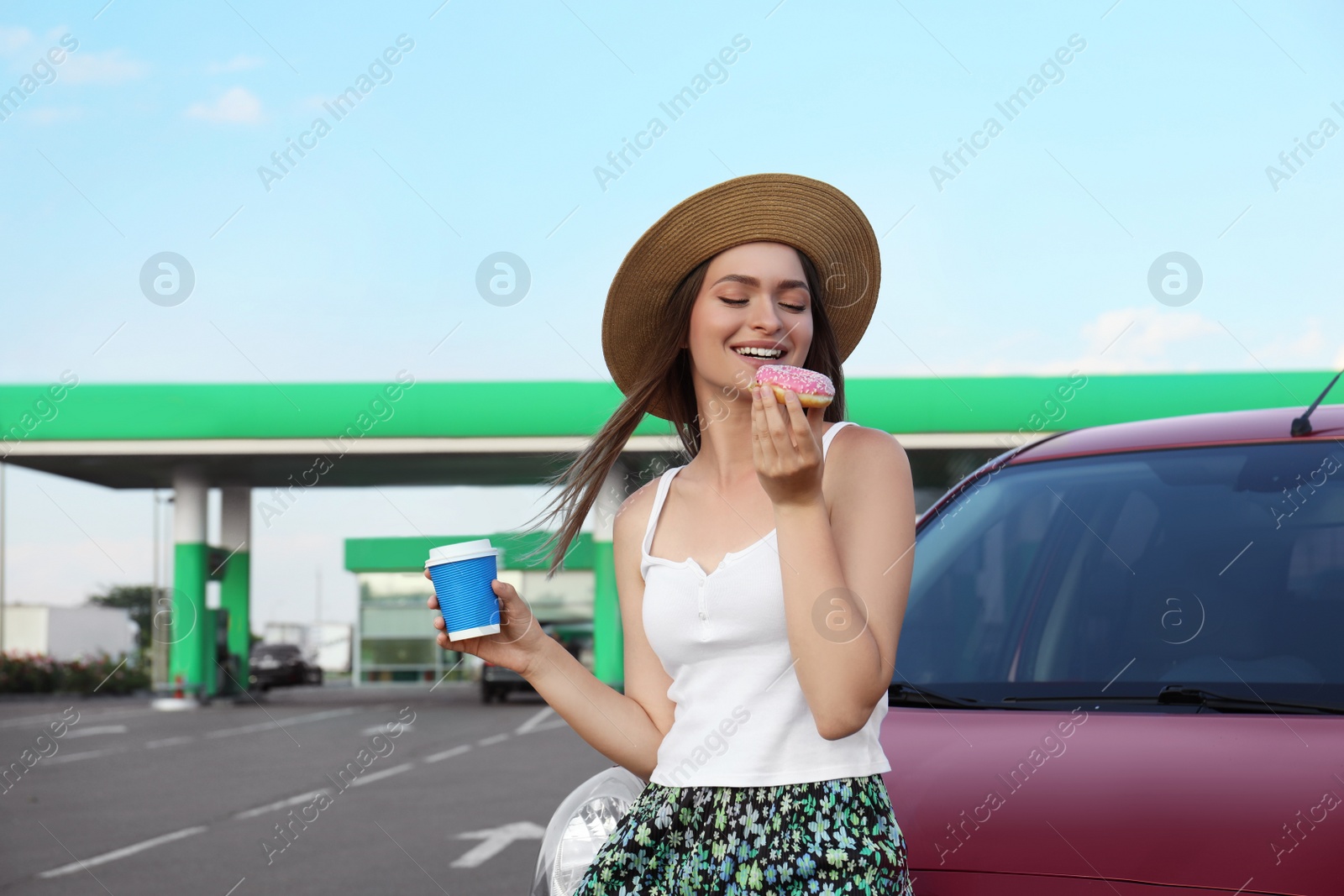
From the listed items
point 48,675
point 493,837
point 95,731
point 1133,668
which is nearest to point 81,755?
point 95,731

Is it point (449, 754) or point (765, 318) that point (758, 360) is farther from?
point (449, 754)

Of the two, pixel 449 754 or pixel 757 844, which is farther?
pixel 449 754

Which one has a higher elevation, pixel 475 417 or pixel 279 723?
pixel 475 417

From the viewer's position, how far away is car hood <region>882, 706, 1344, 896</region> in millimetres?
1847

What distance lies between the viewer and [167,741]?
1711 centimetres

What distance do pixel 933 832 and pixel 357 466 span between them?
2685cm

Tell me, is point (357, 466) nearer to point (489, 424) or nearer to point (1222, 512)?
point (489, 424)

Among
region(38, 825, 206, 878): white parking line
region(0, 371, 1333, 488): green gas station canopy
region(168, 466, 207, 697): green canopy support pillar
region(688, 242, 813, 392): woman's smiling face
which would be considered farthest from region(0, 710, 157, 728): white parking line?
region(688, 242, 813, 392): woman's smiling face

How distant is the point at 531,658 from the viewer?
2250 mm

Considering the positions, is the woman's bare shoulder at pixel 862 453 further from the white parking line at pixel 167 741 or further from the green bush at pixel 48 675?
the green bush at pixel 48 675

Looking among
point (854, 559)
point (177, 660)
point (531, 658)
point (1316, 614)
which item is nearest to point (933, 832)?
point (854, 559)

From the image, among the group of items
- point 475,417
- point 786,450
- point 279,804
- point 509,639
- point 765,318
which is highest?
point 475,417

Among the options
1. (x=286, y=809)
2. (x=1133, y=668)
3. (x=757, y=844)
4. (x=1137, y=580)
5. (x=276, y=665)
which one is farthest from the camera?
(x=276, y=665)

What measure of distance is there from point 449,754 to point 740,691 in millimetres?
12627
